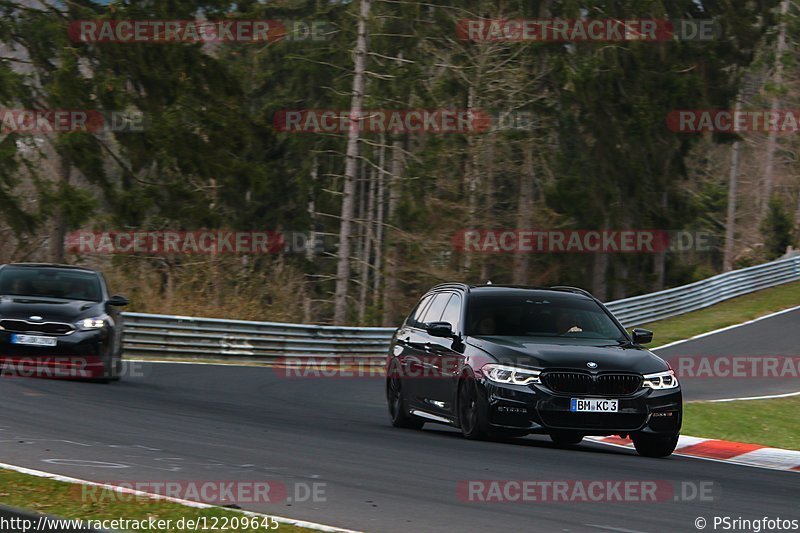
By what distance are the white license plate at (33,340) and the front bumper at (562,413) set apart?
25.2ft

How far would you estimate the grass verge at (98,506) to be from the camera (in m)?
7.40

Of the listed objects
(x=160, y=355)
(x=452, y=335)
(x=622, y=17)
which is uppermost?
A: (x=622, y=17)

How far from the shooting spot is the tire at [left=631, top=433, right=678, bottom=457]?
12359mm

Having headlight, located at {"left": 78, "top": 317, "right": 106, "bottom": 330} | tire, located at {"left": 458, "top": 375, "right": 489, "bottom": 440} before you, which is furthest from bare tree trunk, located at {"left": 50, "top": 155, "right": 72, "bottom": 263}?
tire, located at {"left": 458, "top": 375, "right": 489, "bottom": 440}

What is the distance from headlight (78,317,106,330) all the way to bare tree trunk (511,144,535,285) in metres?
27.9

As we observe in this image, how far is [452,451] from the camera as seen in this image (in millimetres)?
11555

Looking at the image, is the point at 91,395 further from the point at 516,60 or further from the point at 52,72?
the point at 516,60

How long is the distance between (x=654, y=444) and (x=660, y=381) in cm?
64

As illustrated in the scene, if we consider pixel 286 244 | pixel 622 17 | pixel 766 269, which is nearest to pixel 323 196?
pixel 286 244

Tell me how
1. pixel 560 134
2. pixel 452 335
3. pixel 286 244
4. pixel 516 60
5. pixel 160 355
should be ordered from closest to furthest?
1. pixel 452 335
2. pixel 160 355
3. pixel 516 60
4. pixel 560 134
5. pixel 286 244

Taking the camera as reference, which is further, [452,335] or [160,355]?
[160,355]

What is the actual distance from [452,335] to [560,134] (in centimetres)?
3467

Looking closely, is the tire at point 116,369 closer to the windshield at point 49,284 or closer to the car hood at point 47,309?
the car hood at point 47,309

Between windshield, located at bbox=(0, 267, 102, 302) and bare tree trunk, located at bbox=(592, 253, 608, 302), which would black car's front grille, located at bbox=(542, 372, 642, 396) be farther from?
bare tree trunk, located at bbox=(592, 253, 608, 302)
